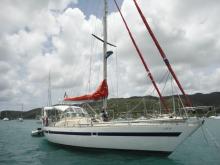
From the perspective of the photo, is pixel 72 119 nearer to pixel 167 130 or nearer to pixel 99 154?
pixel 99 154

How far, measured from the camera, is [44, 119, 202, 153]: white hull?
1655 cm

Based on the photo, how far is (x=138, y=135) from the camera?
1708 cm

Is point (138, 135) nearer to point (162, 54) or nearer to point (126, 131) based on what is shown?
point (126, 131)

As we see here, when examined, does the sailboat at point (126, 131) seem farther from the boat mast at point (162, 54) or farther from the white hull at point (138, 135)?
the boat mast at point (162, 54)

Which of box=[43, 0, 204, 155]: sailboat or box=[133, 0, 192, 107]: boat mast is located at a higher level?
box=[133, 0, 192, 107]: boat mast

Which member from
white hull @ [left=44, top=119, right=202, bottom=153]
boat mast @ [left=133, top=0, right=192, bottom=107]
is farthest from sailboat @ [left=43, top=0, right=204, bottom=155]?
boat mast @ [left=133, top=0, right=192, bottom=107]

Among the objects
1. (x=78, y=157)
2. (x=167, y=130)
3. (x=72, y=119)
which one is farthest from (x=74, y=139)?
(x=167, y=130)

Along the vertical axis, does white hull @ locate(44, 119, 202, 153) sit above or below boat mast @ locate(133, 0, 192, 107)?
below

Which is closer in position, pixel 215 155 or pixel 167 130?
pixel 167 130

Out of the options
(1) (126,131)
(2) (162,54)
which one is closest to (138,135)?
(1) (126,131)

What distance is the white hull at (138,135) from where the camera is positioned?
54.3 feet

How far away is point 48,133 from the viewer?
2475cm

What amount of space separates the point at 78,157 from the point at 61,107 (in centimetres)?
774

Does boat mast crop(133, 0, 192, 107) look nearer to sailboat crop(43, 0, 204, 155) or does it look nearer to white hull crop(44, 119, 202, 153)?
sailboat crop(43, 0, 204, 155)
